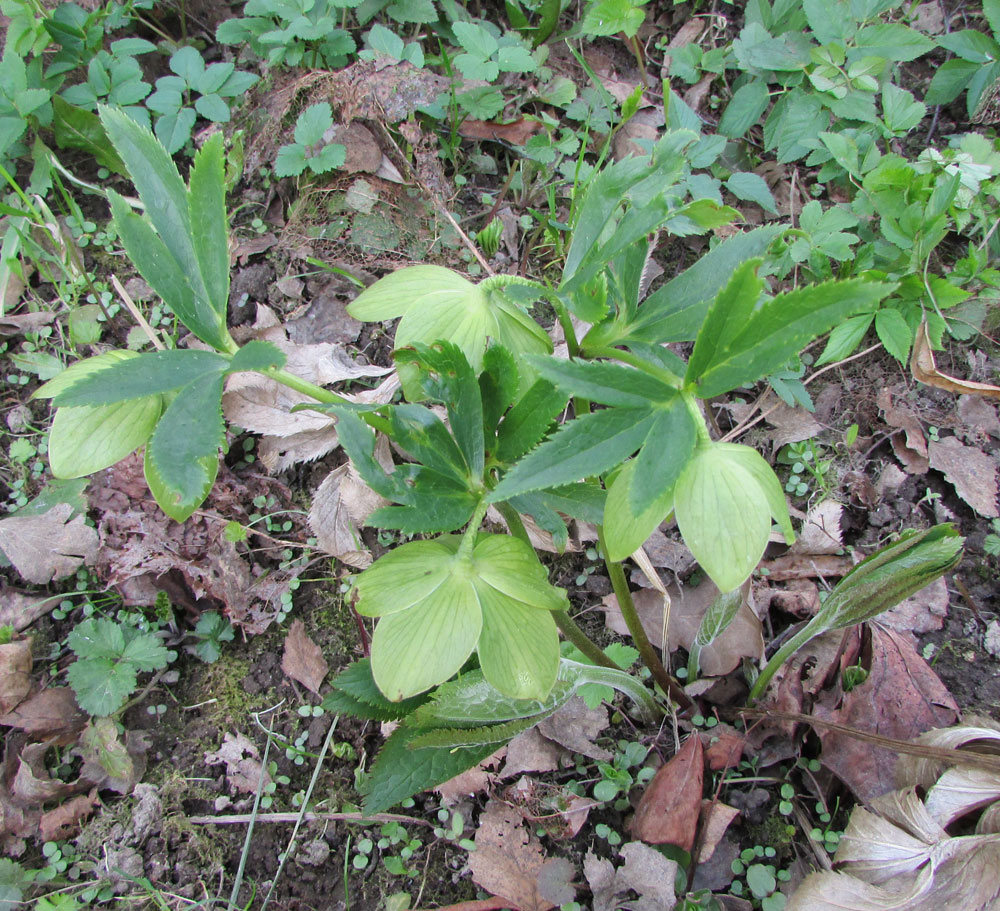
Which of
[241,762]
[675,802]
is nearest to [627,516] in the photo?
[675,802]

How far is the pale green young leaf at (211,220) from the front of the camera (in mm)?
961

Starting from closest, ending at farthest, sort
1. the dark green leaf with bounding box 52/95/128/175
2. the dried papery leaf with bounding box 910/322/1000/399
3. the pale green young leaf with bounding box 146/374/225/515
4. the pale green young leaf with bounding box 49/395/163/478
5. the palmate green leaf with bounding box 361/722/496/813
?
the pale green young leaf with bounding box 146/374/225/515
the pale green young leaf with bounding box 49/395/163/478
the palmate green leaf with bounding box 361/722/496/813
the dried papery leaf with bounding box 910/322/1000/399
the dark green leaf with bounding box 52/95/128/175

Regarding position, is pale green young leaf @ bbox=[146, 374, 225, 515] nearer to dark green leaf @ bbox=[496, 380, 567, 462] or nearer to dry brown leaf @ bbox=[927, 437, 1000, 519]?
dark green leaf @ bbox=[496, 380, 567, 462]

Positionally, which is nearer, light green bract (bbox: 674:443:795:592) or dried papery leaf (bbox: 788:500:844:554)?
light green bract (bbox: 674:443:795:592)

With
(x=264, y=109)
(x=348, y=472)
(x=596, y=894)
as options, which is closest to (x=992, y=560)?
(x=596, y=894)

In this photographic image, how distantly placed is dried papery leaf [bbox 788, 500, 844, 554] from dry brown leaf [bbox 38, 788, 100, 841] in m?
1.57

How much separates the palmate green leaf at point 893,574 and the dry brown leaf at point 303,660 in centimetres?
101

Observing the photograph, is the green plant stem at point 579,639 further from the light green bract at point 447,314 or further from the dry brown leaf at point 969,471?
the dry brown leaf at point 969,471

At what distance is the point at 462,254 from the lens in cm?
204

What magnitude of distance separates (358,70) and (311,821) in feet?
6.42

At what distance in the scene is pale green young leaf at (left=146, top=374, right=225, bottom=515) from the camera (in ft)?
2.89

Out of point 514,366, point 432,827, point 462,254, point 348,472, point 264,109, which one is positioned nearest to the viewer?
point 514,366

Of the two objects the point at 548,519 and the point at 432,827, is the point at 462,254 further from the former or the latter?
the point at 432,827

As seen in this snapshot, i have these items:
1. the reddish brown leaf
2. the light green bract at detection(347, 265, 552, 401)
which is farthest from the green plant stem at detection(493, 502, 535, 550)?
the reddish brown leaf
